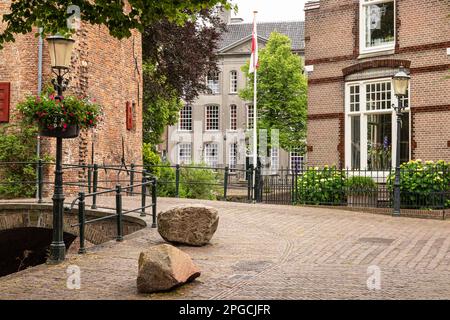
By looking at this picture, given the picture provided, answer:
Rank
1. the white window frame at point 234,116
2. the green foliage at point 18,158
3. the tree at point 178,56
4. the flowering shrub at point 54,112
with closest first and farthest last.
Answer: the flowering shrub at point 54,112 → the green foliage at point 18,158 → the tree at point 178,56 → the white window frame at point 234,116

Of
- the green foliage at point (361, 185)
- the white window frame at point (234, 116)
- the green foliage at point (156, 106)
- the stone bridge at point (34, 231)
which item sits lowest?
the stone bridge at point (34, 231)

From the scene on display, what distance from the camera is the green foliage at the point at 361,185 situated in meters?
17.0

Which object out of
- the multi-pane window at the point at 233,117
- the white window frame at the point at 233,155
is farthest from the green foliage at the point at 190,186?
the multi-pane window at the point at 233,117

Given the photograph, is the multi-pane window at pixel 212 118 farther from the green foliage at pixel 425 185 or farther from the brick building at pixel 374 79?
the green foliage at pixel 425 185

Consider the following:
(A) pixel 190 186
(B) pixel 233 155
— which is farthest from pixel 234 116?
(A) pixel 190 186

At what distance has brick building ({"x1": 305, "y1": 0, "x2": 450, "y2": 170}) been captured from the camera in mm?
17469

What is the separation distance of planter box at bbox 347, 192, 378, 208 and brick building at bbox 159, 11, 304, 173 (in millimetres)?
32137

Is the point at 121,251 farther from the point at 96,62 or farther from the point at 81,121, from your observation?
the point at 96,62

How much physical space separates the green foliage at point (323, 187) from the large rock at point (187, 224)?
26.9 ft

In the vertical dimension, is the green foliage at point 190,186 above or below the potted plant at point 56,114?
below

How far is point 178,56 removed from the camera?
2588cm

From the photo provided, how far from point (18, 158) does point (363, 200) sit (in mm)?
10295
